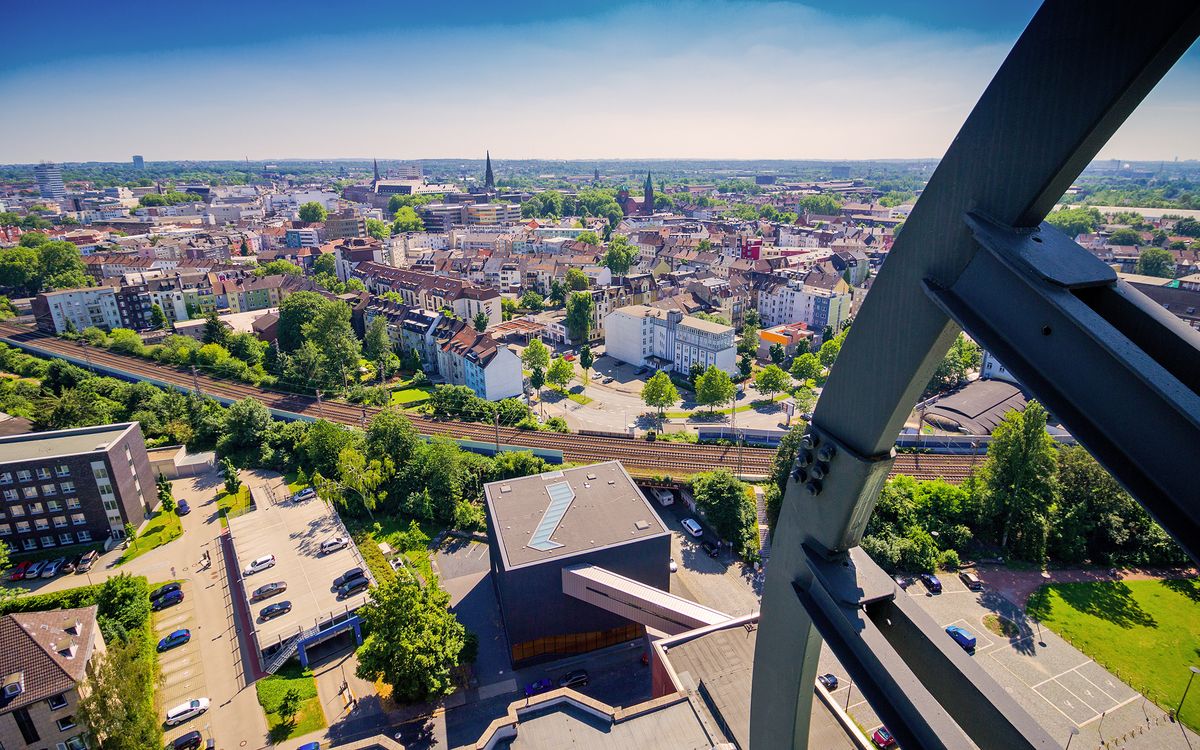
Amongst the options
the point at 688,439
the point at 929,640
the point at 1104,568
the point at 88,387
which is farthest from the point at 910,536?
the point at 88,387

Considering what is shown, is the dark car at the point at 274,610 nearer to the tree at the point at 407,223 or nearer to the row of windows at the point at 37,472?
the row of windows at the point at 37,472

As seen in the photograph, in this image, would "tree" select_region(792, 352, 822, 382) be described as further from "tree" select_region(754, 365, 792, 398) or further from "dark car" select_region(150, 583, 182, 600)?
"dark car" select_region(150, 583, 182, 600)

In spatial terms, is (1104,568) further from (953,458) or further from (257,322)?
(257,322)

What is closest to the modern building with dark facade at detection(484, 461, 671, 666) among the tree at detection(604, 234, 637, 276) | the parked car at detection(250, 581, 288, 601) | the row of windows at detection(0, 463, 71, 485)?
the parked car at detection(250, 581, 288, 601)

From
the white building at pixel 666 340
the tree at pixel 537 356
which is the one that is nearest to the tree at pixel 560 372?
the tree at pixel 537 356

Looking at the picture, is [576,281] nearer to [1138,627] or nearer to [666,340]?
[666,340]
